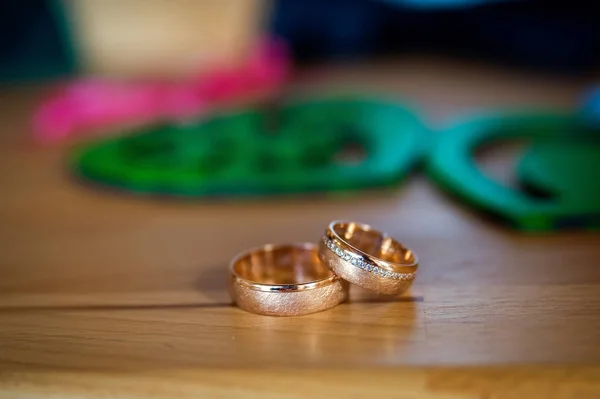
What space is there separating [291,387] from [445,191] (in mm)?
326

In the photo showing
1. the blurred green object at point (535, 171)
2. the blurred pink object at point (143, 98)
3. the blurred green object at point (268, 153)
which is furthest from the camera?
the blurred pink object at point (143, 98)

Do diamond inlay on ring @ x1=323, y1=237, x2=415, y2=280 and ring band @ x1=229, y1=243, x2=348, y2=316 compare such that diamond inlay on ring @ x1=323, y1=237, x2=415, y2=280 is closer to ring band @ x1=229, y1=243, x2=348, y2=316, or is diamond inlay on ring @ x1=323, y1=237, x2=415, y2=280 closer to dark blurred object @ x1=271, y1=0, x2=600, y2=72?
ring band @ x1=229, y1=243, x2=348, y2=316

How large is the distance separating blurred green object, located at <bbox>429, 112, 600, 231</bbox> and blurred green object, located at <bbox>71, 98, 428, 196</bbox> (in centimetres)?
5

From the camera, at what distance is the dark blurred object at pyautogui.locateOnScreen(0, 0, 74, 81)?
118 cm

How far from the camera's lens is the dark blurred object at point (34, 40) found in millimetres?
1177

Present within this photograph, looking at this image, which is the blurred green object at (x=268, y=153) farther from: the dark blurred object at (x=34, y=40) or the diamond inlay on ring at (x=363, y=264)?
the dark blurred object at (x=34, y=40)

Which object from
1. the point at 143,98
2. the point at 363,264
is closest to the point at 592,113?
the point at 363,264

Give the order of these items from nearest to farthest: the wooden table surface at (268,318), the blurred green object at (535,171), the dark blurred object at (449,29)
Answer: the wooden table surface at (268,318), the blurred green object at (535,171), the dark blurred object at (449,29)

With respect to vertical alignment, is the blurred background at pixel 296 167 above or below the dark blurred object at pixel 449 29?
below

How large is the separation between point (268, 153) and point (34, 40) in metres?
0.65

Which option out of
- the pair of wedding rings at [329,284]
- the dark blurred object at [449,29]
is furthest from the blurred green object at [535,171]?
the dark blurred object at [449,29]

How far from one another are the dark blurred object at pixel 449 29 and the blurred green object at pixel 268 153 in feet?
1.21

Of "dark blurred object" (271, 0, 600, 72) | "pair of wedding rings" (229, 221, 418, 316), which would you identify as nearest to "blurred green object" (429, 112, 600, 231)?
"pair of wedding rings" (229, 221, 418, 316)

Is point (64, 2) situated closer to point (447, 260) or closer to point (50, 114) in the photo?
point (50, 114)
